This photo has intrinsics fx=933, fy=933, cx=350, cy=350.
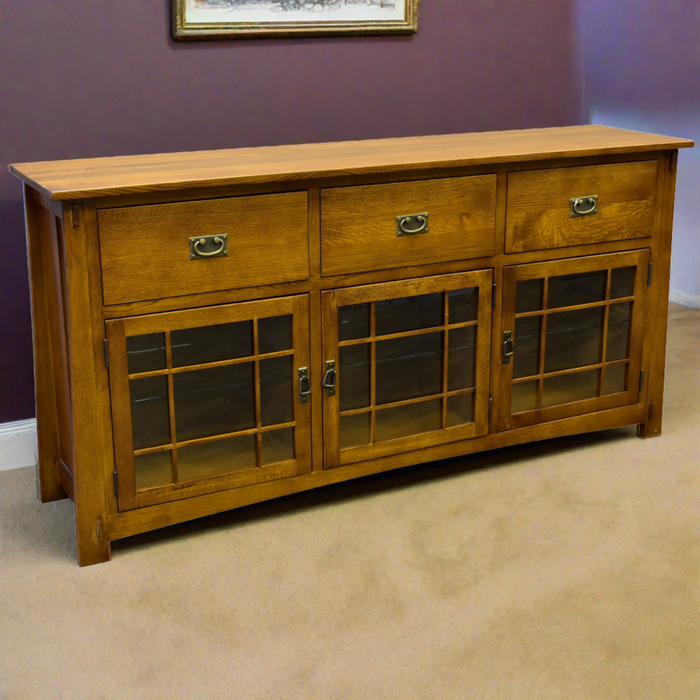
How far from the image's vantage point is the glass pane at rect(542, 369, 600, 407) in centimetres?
271

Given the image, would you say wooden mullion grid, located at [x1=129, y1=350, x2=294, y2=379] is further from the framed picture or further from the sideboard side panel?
the sideboard side panel

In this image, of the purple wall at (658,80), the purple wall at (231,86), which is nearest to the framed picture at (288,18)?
the purple wall at (231,86)

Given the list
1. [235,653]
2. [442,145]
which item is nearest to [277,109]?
[442,145]

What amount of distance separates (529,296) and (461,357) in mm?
257

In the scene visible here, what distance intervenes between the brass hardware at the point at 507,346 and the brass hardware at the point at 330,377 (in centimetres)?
51

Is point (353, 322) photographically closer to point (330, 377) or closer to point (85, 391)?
point (330, 377)

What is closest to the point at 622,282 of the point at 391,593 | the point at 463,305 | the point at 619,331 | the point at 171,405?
the point at 619,331

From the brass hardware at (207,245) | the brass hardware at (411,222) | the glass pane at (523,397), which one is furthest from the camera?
the glass pane at (523,397)

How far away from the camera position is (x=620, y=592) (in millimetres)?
2092

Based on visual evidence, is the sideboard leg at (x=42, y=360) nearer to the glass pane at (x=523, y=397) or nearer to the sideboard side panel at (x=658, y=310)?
the glass pane at (x=523, y=397)

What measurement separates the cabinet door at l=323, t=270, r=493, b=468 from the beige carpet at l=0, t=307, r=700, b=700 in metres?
0.17

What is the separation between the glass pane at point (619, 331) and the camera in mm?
2717

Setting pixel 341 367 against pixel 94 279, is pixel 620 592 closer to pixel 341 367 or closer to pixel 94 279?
pixel 341 367

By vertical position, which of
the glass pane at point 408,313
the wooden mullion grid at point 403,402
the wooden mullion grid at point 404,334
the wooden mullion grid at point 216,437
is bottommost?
the wooden mullion grid at point 216,437
